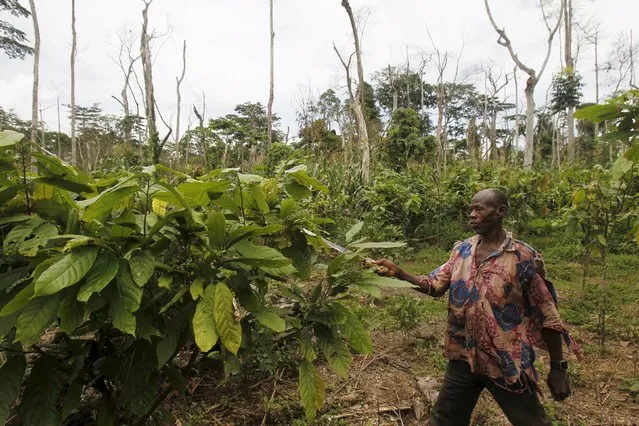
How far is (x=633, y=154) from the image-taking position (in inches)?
62.5

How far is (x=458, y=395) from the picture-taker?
202cm

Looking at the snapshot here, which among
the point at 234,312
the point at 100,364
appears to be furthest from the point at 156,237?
the point at 100,364

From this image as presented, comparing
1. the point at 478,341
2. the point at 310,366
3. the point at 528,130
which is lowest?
the point at 478,341

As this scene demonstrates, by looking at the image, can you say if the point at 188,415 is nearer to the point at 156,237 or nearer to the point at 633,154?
the point at 156,237

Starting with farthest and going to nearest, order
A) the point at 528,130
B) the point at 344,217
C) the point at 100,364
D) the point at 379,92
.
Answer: the point at 379,92 → the point at 528,130 → the point at 344,217 → the point at 100,364

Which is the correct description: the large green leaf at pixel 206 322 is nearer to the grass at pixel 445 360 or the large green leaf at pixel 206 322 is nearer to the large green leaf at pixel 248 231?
the large green leaf at pixel 248 231

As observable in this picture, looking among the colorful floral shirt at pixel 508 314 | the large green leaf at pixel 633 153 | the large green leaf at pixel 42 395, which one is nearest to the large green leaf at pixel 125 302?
the large green leaf at pixel 42 395

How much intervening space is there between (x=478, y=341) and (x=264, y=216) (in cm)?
122

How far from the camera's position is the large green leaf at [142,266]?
90 centimetres

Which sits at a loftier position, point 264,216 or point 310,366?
point 264,216

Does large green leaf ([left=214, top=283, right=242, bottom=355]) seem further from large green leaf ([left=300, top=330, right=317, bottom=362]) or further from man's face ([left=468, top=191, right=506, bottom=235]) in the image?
man's face ([left=468, top=191, right=506, bottom=235])

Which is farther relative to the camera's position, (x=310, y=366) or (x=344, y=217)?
(x=344, y=217)

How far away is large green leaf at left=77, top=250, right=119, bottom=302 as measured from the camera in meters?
0.84

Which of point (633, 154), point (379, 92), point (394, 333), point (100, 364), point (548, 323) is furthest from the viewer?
point (379, 92)
